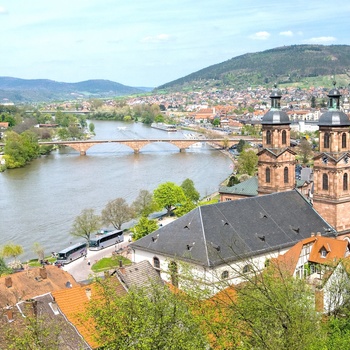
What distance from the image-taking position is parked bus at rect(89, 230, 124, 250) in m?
36.2

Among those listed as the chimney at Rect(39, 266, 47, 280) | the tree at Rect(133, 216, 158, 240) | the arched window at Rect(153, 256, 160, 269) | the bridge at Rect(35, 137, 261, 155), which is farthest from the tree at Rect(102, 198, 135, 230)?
the bridge at Rect(35, 137, 261, 155)

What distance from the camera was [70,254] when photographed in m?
33.6

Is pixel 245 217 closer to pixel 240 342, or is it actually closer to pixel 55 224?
pixel 240 342

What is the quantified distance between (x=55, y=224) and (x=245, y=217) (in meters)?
20.5

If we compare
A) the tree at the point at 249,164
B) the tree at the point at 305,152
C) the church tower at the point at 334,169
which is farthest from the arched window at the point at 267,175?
the tree at the point at 305,152

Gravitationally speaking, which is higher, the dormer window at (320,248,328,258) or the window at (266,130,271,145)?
the window at (266,130,271,145)

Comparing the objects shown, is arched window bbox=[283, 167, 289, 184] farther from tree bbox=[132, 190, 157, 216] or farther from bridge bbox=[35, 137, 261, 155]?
bridge bbox=[35, 137, 261, 155]

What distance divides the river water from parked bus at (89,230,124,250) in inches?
94.1

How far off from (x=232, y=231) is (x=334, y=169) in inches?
266

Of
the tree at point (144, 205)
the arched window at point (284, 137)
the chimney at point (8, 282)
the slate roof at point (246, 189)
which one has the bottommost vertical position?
the tree at point (144, 205)

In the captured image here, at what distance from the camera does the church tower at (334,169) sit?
94.9 feet

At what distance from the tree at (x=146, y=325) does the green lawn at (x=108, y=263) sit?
19717 millimetres

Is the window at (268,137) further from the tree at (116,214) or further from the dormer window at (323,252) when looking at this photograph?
the tree at (116,214)

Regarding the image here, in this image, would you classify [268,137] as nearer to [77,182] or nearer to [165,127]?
[77,182]
